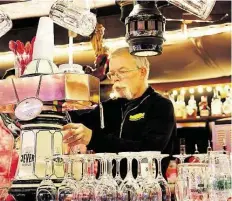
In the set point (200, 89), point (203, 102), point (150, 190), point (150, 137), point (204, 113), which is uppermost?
point (200, 89)

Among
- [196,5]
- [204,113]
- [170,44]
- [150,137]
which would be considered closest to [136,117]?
[150,137]

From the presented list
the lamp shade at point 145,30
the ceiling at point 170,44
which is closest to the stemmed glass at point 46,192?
the lamp shade at point 145,30

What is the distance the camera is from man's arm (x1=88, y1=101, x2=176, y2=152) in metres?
2.20

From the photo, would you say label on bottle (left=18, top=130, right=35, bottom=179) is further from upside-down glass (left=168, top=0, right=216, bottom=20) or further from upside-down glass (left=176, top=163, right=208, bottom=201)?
upside-down glass (left=168, top=0, right=216, bottom=20)

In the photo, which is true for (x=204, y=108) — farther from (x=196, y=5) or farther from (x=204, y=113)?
(x=196, y=5)

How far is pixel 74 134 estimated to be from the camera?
183 cm

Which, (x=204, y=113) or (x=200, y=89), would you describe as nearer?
(x=204, y=113)

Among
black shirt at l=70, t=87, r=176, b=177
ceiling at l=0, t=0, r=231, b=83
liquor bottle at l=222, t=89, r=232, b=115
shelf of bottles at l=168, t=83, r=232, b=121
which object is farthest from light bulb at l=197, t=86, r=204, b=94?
black shirt at l=70, t=87, r=176, b=177

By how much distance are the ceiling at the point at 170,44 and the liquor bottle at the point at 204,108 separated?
0.34 meters

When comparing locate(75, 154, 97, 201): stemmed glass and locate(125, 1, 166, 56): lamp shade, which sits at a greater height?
locate(125, 1, 166, 56): lamp shade

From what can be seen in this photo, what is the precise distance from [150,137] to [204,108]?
13.0 feet

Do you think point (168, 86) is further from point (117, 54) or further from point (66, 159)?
point (66, 159)

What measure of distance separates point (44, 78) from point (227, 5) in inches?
106

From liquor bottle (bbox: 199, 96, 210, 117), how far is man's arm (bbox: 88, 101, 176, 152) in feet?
11.9
